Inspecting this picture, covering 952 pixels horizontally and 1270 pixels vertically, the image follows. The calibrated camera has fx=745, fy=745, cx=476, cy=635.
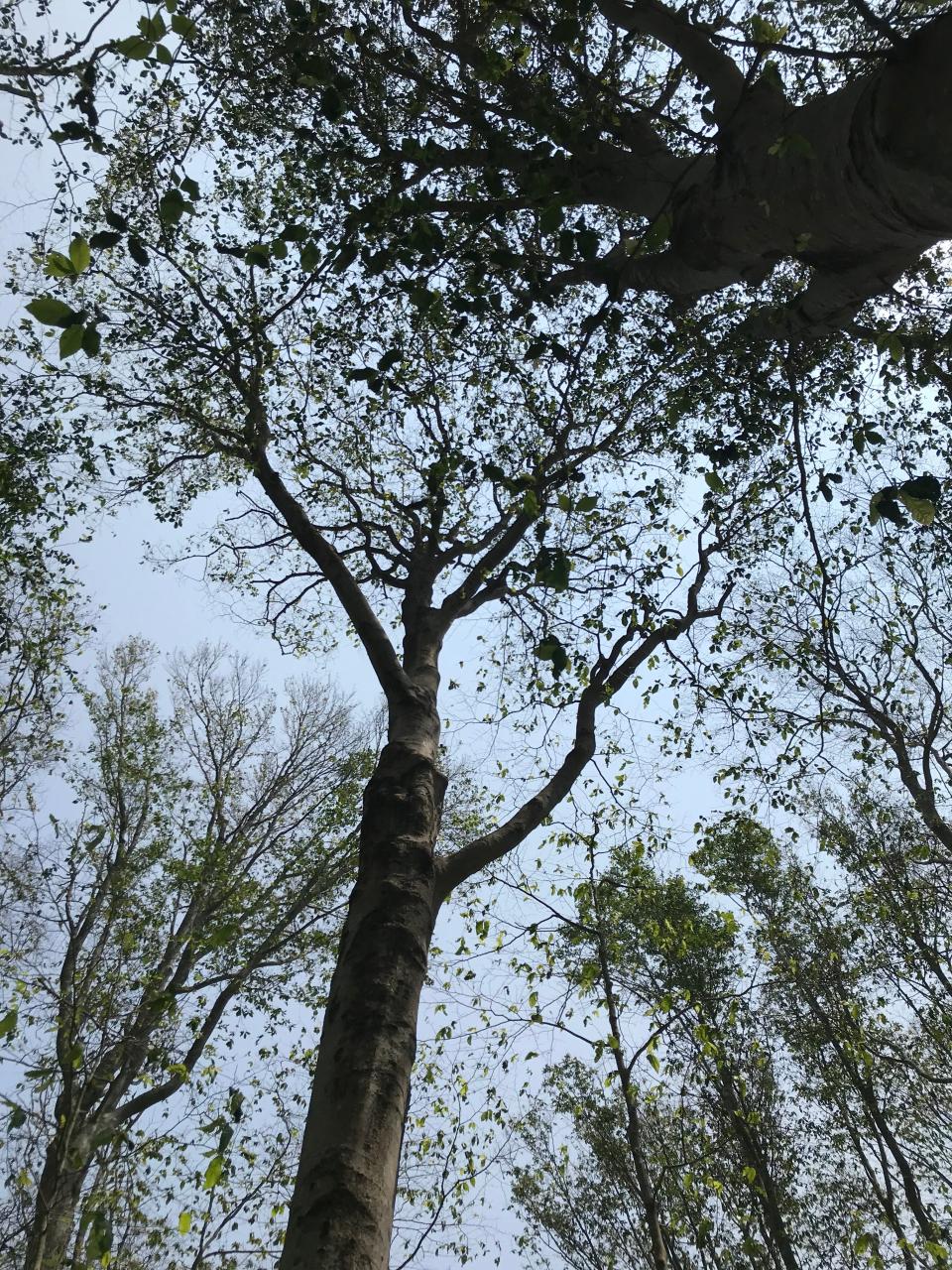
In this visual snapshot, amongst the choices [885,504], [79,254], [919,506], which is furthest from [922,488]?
[79,254]

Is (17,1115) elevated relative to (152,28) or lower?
lower

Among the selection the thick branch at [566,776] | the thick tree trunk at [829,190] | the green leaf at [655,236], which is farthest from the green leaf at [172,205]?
the thick branch at [566,776]

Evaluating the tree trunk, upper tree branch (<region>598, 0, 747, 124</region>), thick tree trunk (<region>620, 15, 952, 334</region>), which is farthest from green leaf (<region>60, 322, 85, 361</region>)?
upper tree branch (<region>598, 0, 747, 124</region>)

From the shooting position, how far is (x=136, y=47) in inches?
103

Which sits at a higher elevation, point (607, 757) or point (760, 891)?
point (760, 891)

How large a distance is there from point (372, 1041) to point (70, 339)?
2.63 meters

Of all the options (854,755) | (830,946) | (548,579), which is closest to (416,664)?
(548,579)

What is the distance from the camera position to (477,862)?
4160mm

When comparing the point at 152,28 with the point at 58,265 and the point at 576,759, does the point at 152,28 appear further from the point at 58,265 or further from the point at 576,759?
the point at 576,759

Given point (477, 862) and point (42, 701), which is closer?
point (477, 862)

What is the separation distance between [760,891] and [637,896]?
6343 millimetres

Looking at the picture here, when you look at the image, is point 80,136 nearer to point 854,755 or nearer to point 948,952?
point 854,755

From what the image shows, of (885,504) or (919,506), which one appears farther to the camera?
(885,504)

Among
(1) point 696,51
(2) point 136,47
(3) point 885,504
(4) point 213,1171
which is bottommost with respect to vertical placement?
(4) point 213,1171
